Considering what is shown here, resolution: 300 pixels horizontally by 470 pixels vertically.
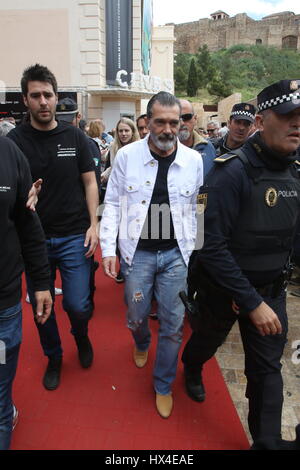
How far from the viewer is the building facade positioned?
12.0 meters

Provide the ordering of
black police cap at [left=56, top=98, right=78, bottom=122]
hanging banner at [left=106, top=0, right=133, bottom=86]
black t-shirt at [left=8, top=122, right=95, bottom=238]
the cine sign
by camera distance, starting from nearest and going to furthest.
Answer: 1. black t-shirt at [left=8, top=122, right=95, bottom=238]
2. black police cap at [left=56, top=98, right=78, bottom=122]
3. hanging banner at [left=106, top=0, right=133, bottom=86]
4. the cine sign

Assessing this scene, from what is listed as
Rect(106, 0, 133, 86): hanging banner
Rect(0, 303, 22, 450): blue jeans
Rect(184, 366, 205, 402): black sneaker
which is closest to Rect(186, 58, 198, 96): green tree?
Rect(106, 0, 133, 86): hanging banner

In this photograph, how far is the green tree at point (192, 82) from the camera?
1555 inches

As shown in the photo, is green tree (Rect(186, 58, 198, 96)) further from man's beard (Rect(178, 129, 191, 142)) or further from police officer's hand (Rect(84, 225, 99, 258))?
police officer's hand (Rect(84, 225, 99, 258))

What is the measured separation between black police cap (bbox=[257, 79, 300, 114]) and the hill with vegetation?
39.9 meters

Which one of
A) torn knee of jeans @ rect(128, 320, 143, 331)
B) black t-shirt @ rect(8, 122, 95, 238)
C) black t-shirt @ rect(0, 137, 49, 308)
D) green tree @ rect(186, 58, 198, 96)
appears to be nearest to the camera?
black t-shirt @ rect(0, 137, 49, 308)

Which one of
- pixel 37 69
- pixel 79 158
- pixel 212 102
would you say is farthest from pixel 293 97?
pixel 212 102

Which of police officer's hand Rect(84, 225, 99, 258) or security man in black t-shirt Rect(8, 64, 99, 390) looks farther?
police officer's hand Rect(84, 225, 99, 258)

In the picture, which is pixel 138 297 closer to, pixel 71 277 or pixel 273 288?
pixel 71 277

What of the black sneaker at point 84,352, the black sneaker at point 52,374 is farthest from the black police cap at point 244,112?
the black sneaker at point 52,374

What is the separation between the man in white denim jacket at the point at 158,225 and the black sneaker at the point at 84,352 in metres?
0.73

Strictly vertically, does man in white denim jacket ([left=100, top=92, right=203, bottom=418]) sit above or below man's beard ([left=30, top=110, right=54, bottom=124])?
below

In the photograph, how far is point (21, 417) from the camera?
226 centimetres
